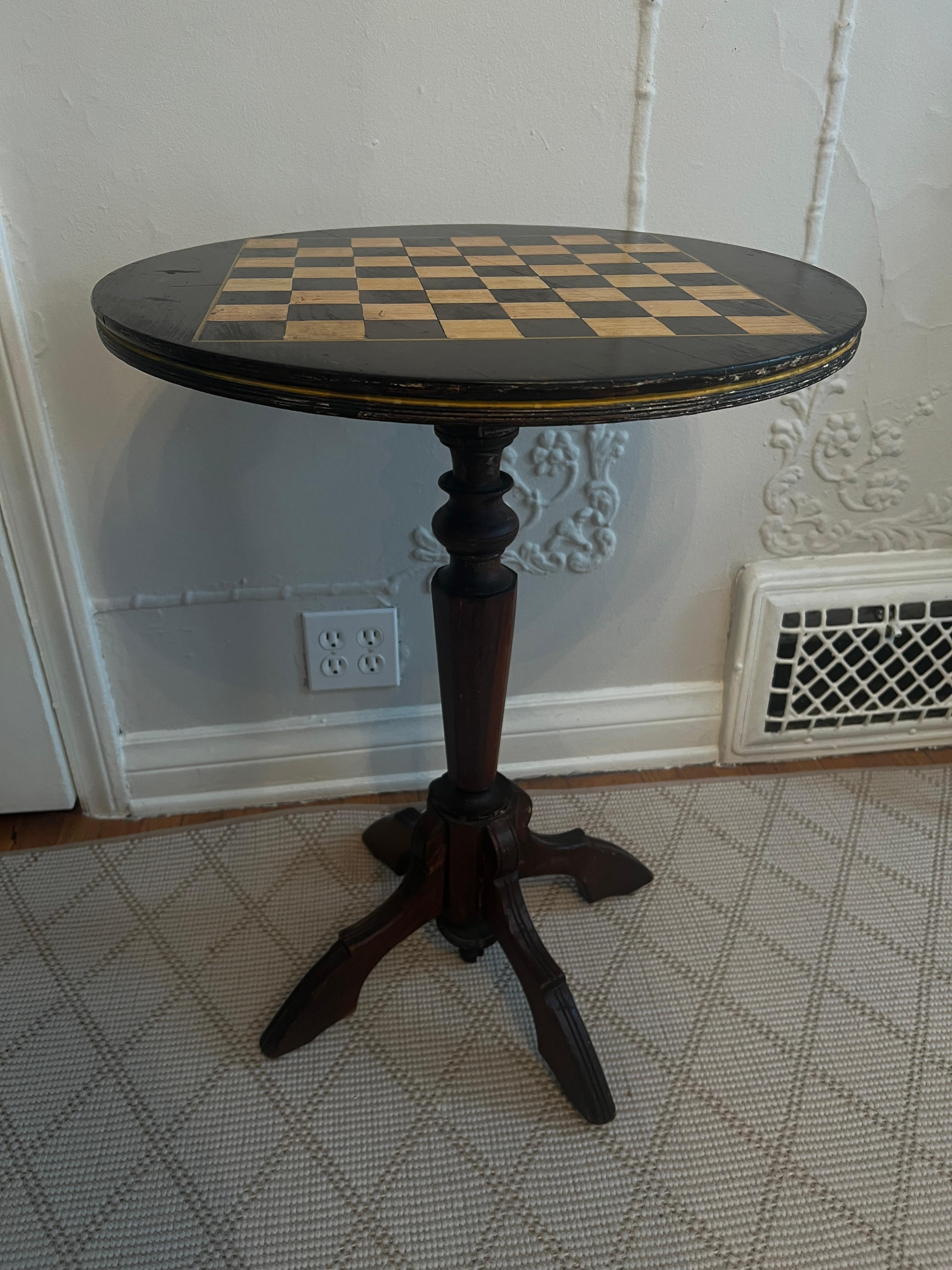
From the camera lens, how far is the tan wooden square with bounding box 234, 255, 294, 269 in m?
0.92

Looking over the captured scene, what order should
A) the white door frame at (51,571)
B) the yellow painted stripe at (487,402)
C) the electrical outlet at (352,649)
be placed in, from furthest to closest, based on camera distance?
the electrical outlet at (352,649) → the white door frame at (51,571) → the yellow painted stripe at (487,402)

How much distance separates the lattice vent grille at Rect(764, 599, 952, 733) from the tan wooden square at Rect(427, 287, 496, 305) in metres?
0.89

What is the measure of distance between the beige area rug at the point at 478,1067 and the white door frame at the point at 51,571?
137mm

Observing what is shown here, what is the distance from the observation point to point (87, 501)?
4.17 feet

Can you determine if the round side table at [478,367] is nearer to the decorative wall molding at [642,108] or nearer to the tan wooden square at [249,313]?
the tan wooden square at [249,313]

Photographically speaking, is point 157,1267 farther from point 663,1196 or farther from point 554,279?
point 554,279

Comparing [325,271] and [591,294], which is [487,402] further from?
[325,271]

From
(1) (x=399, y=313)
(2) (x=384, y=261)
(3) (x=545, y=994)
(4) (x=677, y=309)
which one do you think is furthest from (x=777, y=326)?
(3) (x=545, y=994)

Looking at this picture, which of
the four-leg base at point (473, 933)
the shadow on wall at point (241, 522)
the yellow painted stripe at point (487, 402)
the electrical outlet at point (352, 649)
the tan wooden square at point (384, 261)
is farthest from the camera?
the electrical outlet at point (352, 649)

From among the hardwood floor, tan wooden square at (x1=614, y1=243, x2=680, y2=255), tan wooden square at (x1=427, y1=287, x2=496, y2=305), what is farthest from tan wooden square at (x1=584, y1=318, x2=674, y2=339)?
the hardwood floor

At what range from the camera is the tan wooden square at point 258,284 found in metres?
0.83

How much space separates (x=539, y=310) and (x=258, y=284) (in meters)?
0.27

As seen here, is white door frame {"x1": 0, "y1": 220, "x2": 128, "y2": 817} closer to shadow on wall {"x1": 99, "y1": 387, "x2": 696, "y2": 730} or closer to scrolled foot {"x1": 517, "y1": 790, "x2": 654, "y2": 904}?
shadow on wall {"x1": 99, "y1": 387, "x2": 696, "y2": 730}

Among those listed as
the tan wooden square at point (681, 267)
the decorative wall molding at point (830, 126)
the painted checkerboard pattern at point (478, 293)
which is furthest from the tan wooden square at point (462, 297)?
the decorative wall molding at point (830, 126)
